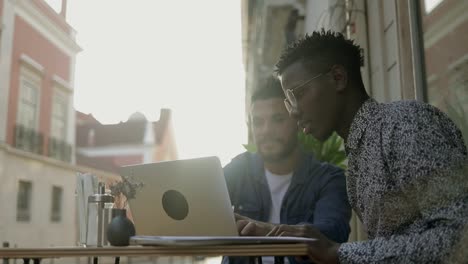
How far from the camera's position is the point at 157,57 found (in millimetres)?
4836

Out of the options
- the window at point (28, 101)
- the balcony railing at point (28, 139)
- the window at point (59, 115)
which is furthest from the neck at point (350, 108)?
the window at point (59, 115)

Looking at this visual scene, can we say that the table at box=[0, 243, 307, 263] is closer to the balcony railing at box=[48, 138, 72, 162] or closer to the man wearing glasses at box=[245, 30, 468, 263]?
the man wearing glasses at box=[245, 30, 468, 263]

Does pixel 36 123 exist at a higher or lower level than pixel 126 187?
higher

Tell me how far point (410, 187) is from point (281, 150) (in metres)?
0.89

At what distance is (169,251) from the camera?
0.87 m

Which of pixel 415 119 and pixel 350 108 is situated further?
pixel 350 108

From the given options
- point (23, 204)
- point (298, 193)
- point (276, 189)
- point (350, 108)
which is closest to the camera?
point (350, 108)

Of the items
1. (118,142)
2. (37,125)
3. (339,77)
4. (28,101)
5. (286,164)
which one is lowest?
(286,164)

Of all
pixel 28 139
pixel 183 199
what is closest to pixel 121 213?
pixel 183 199

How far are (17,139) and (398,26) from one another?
4.39 meters

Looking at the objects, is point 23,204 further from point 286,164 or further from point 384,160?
point 384,160

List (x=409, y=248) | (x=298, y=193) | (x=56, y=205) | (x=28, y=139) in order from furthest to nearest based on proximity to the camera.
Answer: (x=56, y=205)
(x=28, y=139)
(x=298, y=193)
(x=409, y=248)

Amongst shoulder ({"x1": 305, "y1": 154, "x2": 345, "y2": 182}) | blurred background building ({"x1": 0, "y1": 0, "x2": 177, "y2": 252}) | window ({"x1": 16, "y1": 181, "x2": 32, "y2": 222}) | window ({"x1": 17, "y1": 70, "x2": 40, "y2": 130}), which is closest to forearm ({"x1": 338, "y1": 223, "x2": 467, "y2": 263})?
shoulder ({"x1": 305, "y1": 154, "x2": 345, "y2": 182})

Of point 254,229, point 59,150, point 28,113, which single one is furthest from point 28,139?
point 254,229
